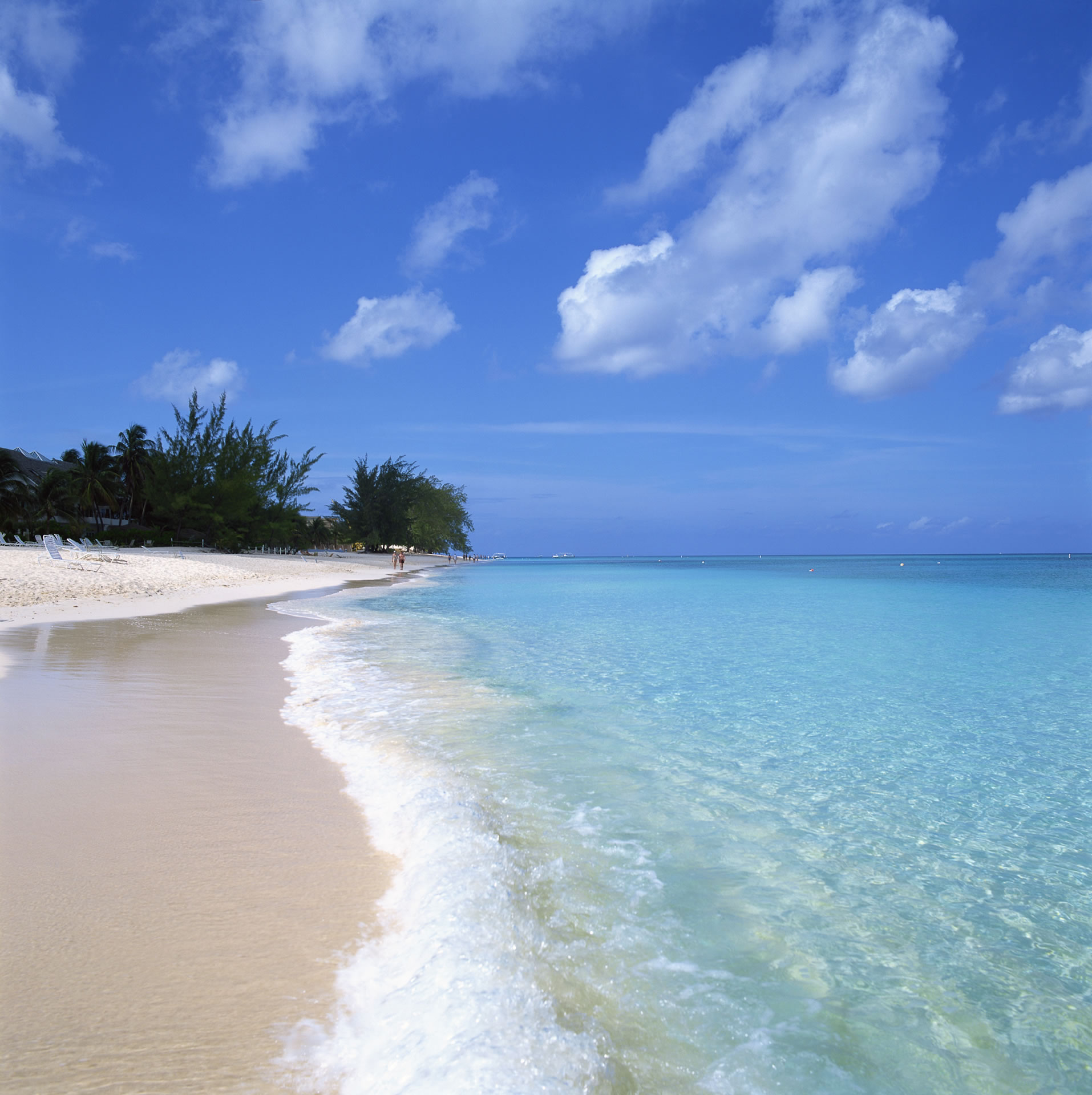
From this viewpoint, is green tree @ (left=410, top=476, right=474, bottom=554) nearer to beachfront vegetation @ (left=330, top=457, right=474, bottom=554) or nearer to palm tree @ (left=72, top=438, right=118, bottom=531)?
beachfront vegetation @ (left=330, top=457, right=474, bottom=554)

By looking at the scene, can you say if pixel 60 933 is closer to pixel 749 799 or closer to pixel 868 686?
pixel 749 799

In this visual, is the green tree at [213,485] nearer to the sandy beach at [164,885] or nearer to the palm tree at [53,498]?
the palm tree at [53,498]

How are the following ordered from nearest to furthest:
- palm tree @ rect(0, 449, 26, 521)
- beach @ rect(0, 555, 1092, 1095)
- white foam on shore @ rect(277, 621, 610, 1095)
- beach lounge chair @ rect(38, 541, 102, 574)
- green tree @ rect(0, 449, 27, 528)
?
white foam on shore @ rect(277, 621, 610, 1095)
beach @ rect(0, 555, 1092, 1095)
beach lounge chair @ rect(38, 541, 102, 574)
green tree @ rect(0, 449, 27, 528)
palm tree @ rect(0, 449, 26, 521)

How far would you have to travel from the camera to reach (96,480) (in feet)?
159

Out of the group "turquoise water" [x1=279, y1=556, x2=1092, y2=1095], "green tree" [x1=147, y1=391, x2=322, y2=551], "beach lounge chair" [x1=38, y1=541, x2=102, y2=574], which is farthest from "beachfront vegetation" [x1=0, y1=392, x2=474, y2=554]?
"turquoise water" [x1=279, y1=556, x2=1092, y2=1095]

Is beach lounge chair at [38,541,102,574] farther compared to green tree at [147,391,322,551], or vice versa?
green tree at [147,391,322,551]

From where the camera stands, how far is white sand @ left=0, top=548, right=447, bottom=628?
44.4 feet

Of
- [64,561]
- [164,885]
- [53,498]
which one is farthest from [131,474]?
[164,885]

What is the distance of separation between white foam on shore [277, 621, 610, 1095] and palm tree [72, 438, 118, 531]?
171 feet

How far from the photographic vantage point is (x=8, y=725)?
5055mm

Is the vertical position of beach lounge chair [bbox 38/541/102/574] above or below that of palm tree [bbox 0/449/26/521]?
below

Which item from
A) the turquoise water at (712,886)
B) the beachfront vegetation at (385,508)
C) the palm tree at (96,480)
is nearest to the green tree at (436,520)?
the beachfront vegetation at (385,508)

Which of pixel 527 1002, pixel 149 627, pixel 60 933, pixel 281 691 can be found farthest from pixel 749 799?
pixel 149 627

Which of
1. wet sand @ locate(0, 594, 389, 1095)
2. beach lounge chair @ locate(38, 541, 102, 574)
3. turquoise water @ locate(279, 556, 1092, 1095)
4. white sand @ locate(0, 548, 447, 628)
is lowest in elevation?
turquoise water @ locate(279, 556, 1092, 1095)
